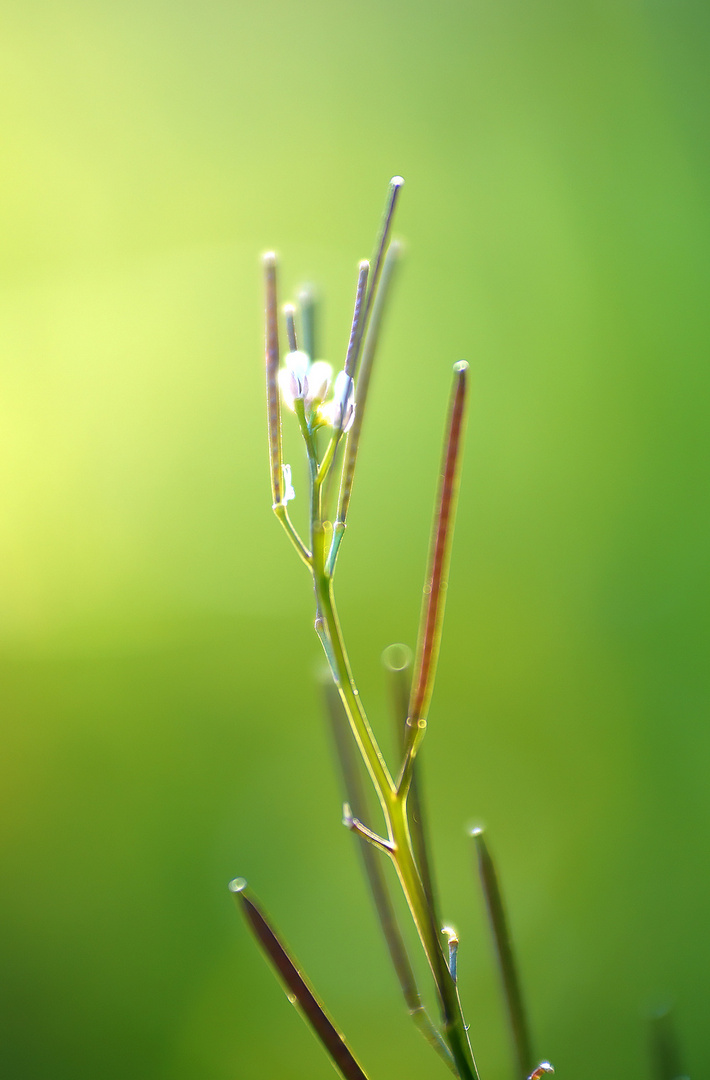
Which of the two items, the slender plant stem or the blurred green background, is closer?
the slender plant stem

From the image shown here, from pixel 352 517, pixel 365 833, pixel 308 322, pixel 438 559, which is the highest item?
pixel 308 322

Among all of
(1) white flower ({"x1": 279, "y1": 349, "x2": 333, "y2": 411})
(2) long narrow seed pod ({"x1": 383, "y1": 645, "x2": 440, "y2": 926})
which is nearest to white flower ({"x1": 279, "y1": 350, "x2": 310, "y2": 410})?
(1) white flower ({"x1": 279, "y1": 349, "x2": 333, "y2": 411})

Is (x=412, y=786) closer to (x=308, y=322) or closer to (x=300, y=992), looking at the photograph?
(x=300, y=992)

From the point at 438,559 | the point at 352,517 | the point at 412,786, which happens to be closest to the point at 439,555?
the point at 438,559

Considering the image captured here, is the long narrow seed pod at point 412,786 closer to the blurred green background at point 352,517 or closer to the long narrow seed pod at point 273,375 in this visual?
the long narrow seed pod at point 273,375

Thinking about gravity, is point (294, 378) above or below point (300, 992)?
above

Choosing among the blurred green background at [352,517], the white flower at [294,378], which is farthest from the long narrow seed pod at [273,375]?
the blurred green background at [352,517]

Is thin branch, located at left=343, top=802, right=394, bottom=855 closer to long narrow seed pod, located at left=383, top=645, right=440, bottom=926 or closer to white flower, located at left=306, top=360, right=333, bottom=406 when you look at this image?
long narrow seed pod, located at left=383, top=645, right=440, bottom=926
